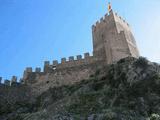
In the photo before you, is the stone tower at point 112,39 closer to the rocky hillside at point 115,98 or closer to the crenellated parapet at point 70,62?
the crenellated parapet at point 70,62

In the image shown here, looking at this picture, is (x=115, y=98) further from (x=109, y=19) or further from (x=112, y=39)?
(x=109, y=19)

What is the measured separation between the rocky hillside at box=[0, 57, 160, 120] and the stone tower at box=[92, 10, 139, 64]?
3.29 meters

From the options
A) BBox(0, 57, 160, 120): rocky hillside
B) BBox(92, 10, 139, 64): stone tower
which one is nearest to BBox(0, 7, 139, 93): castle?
BBox(92, 10, 139, 64): stone tower

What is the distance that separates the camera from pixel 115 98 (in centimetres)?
1497

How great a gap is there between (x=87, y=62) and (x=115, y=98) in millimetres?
8913

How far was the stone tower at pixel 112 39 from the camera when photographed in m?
22.5

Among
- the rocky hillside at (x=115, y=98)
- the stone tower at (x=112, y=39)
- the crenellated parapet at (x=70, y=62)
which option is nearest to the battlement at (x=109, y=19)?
the stone tower at (x=112, y=39)

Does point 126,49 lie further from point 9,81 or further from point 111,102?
point 9,81

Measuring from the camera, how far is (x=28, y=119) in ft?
48.6

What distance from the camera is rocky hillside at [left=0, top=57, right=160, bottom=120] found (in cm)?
1336

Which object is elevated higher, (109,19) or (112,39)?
(109,19)

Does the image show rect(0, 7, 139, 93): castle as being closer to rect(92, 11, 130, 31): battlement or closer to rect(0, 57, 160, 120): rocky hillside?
rect(92, 11, 130, 31): battlement

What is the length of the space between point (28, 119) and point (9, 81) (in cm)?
924

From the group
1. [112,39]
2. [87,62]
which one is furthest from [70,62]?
[112,39]
